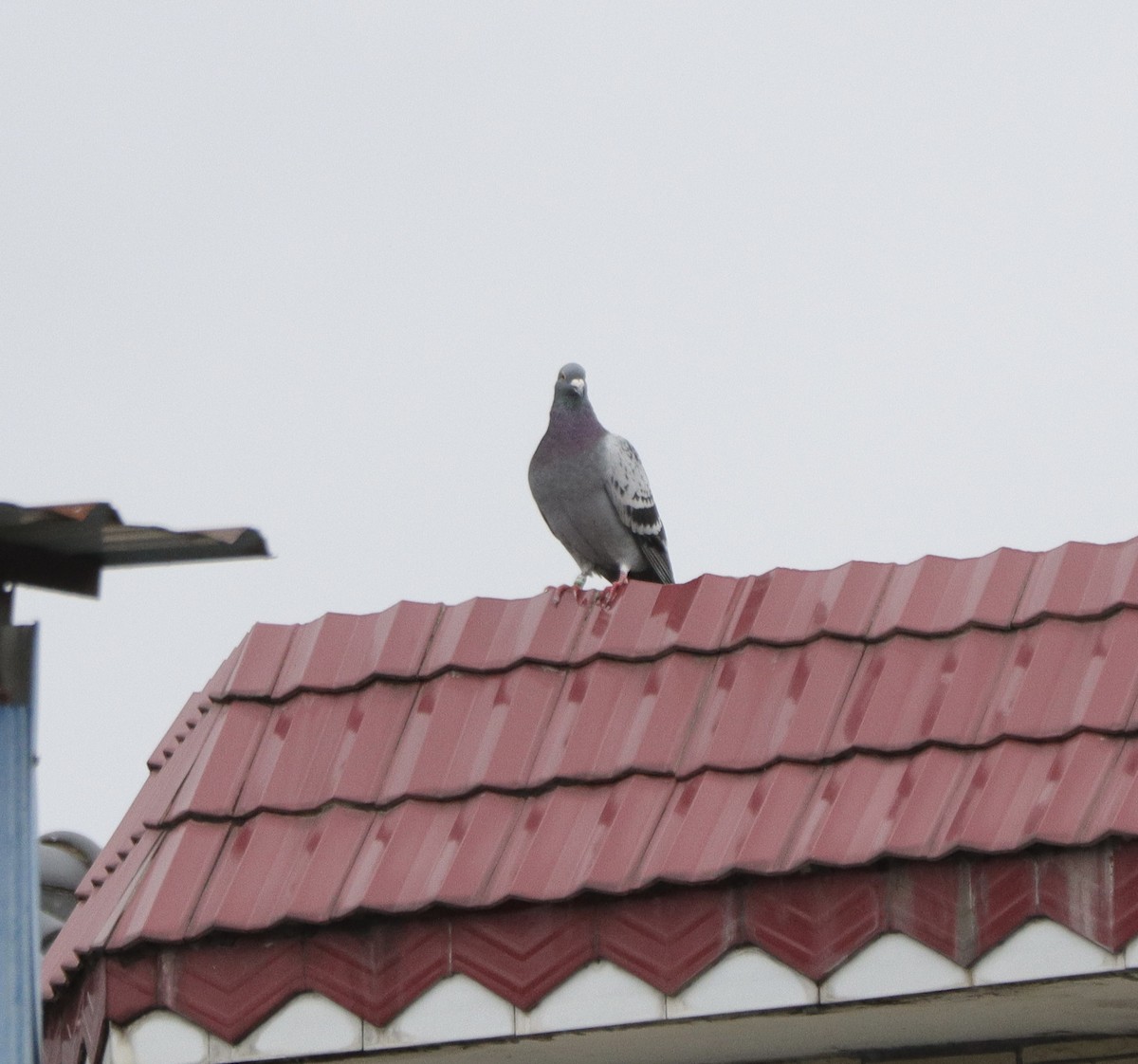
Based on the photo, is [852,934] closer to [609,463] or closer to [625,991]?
[625,991]

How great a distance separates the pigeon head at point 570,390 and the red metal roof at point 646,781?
9.28ft

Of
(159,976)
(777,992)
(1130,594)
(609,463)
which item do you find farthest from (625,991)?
(609,463)

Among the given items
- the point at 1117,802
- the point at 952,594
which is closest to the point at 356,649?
the point at 952,594

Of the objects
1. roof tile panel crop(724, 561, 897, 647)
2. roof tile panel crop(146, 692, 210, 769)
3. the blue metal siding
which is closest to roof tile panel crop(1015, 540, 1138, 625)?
roof tile panel crop(724, 561, 897, 647)

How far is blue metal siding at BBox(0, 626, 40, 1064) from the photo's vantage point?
3506 mm

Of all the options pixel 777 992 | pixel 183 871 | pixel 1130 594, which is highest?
pixel 1130 594

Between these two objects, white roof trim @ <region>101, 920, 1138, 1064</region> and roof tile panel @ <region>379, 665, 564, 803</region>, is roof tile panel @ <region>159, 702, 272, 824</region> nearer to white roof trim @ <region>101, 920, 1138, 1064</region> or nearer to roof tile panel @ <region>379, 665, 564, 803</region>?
roof tile panel @ <region>379, 665, 564, 803</region>

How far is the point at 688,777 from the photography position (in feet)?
15.2

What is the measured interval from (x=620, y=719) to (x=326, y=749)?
26.1 inches

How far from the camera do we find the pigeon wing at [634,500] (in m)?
7.72

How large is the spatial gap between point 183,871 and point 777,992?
1.32 metres

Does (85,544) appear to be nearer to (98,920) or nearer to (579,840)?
(579,840)

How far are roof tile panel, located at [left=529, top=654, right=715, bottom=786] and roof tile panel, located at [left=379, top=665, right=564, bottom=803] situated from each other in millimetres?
42

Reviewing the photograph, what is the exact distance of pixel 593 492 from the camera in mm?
7707
